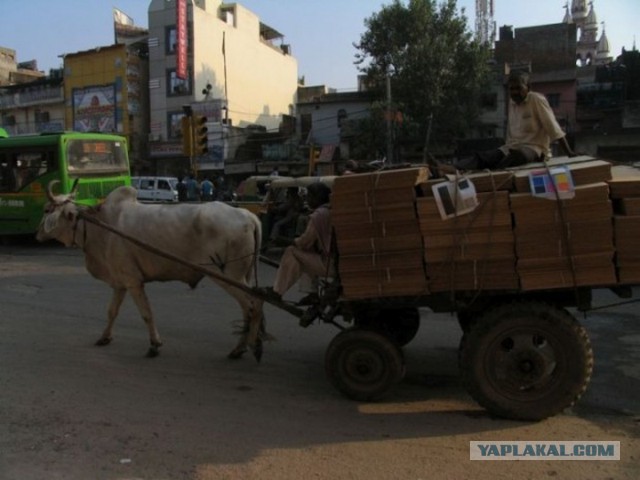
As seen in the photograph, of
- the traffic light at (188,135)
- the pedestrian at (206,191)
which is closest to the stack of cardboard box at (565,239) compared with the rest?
the traffic light at (188,135)

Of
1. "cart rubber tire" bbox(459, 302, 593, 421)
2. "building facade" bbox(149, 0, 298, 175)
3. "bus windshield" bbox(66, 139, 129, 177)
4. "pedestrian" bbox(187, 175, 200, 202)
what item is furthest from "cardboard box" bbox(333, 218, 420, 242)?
"building facade" bbox(149, 0, 298, 175)

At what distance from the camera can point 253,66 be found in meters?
45.0

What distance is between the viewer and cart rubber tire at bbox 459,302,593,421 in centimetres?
423

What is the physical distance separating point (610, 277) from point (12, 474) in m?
4.05

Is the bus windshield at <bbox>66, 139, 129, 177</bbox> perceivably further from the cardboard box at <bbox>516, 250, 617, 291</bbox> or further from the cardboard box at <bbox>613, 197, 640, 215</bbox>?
the cardboard box at <bbox>613, 197, 640, 215</bbox>

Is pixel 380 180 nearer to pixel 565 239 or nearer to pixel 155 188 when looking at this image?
pixel 565 239

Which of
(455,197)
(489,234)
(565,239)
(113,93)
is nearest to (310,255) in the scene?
(455,197)

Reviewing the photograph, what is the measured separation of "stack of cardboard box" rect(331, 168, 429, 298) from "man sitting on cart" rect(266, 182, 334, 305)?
218mm

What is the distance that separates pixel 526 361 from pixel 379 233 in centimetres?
141

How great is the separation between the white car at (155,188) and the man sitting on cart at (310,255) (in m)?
22.8

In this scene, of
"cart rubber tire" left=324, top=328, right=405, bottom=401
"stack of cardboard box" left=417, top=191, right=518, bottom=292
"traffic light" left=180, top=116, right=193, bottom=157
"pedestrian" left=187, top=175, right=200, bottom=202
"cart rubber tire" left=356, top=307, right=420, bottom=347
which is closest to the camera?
"stack of cardboard box" left=417, top=191, right=518, bottom=292

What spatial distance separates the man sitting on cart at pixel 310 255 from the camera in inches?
185

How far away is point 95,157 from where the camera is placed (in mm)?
16875

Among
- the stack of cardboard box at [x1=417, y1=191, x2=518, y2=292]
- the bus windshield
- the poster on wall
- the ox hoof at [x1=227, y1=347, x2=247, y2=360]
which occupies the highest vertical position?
the poster on wall
